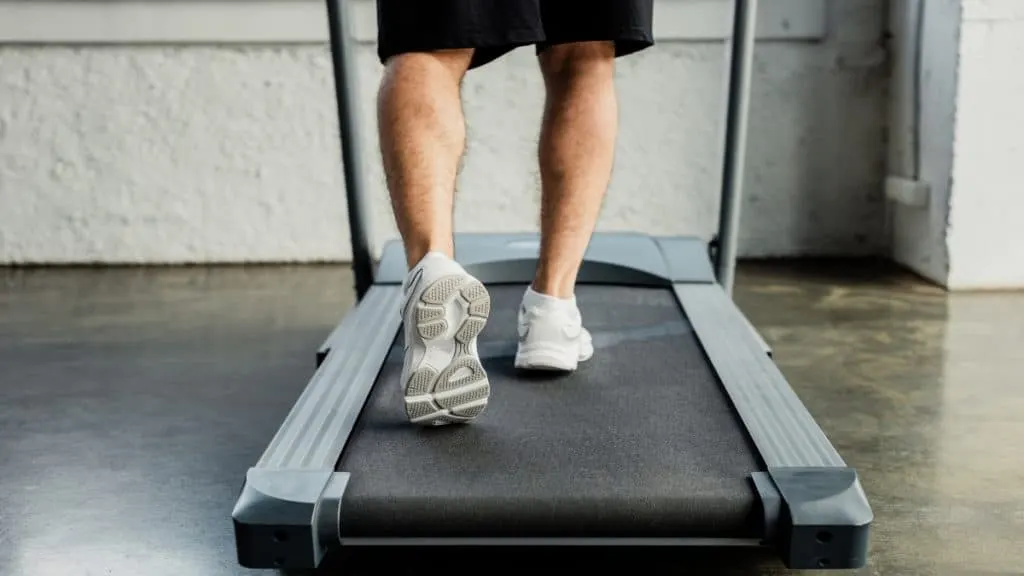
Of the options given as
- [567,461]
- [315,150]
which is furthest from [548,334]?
[315,150]

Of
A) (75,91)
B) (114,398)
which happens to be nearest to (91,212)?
(75,91)

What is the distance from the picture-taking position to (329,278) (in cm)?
301

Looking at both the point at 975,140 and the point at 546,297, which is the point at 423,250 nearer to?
the point at 546,297

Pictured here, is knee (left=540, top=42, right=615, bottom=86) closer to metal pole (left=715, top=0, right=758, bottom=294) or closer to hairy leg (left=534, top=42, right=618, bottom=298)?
hairy leg (left=534, top=42, right=618, bottom=298)

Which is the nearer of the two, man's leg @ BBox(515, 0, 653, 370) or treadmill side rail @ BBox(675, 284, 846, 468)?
treadmill side rail @ BBox(675, 284, 846, 468)

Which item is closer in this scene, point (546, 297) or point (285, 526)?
point (285, 526)

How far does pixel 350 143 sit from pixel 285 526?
1.20 metres

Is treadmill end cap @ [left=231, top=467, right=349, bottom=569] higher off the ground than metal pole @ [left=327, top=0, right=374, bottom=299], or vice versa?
metal pole @ [left=327, top=0, right=374, bottom=299]

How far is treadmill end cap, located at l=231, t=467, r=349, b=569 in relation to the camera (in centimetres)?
99

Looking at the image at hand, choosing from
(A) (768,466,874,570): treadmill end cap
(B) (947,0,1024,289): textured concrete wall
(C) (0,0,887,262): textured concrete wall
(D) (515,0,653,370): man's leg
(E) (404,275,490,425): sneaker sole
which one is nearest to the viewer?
(A) (768,466,874,570): treadmill end cap

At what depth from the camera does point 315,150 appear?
3156mm

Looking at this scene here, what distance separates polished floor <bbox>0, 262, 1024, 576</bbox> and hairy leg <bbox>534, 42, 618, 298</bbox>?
454 mm

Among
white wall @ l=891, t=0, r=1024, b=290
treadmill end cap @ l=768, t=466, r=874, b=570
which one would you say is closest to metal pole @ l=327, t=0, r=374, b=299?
treadmill end cap @ l=768, t=466, r=874, b=570

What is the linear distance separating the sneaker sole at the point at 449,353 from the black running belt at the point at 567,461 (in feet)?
0.13
